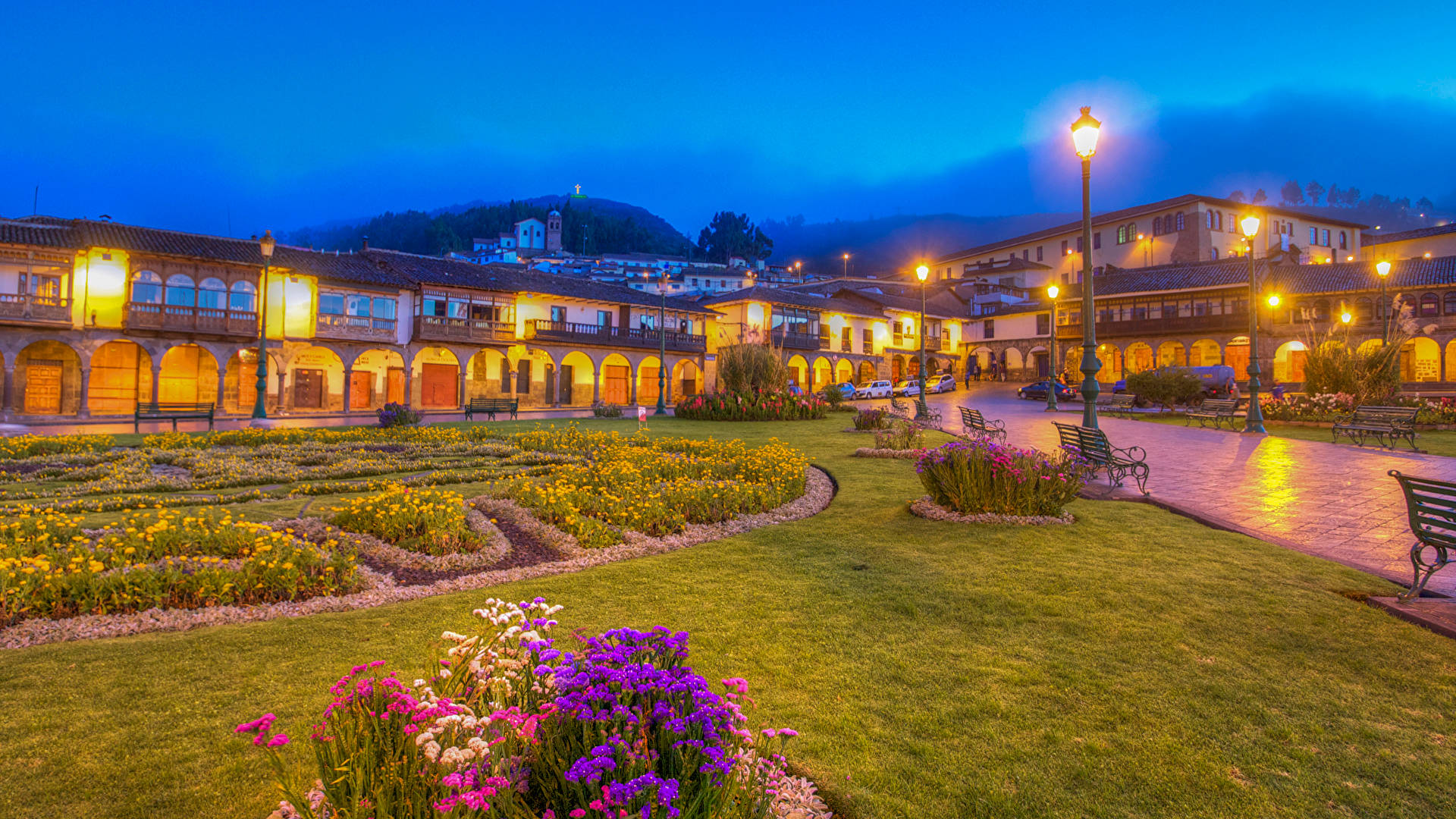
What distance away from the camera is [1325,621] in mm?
4348

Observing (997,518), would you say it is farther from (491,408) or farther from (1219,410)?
(491,408)

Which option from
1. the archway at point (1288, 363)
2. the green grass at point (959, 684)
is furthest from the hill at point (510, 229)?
the green grass at point (959, 684)

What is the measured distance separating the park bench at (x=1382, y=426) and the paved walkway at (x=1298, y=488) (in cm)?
70

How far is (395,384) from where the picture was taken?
3469cm

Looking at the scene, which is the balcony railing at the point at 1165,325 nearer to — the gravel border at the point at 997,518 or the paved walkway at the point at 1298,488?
the paved walkway at the point at 1298,488

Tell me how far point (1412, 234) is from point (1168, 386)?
4855cm

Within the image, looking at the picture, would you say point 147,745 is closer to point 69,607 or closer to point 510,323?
point 69,607

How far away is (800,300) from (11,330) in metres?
39.9

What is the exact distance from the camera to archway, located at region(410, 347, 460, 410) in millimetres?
35000

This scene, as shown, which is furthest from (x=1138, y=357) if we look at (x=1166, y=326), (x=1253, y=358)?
(x=1253, y=358)

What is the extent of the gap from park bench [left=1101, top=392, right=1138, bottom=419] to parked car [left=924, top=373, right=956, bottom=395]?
33.0ft

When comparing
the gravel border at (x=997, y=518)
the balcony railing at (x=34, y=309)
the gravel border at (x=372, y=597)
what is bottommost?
→ the gravel border at (x=372, y=597)

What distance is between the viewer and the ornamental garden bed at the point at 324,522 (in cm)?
468

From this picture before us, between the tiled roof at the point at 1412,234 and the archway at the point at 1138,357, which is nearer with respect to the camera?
the archway at the point at 1138,357
